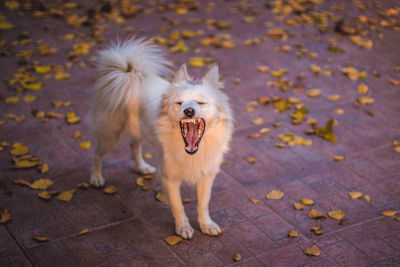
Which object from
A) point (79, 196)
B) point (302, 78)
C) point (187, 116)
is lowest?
point (79, 196)

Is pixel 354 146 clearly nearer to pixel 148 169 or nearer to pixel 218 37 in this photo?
pixel 148 169

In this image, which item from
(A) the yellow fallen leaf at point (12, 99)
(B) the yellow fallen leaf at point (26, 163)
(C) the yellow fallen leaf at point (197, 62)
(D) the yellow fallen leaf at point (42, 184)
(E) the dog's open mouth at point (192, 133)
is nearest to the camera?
(E) the dog's open mouth at point (192, 133)

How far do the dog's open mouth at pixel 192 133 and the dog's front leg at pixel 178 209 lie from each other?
1.55ft

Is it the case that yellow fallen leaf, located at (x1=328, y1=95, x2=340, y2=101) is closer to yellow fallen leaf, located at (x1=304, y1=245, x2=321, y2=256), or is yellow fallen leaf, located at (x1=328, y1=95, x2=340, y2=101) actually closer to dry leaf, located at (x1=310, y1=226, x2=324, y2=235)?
dry leaf, located at (x1=310, y1=226, x2=324, y2=235)

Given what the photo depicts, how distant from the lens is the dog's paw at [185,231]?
4.05m

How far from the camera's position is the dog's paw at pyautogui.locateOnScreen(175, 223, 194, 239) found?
4047mm

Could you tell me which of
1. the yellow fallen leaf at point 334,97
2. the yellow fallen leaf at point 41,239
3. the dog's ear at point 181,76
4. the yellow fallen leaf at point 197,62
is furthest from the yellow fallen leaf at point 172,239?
the yellow fallen leaf at point 197,62

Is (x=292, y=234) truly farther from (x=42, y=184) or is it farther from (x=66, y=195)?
(x=42, y=184)

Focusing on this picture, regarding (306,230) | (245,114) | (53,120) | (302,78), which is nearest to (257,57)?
(302,78)

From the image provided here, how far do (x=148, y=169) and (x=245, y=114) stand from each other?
1661 mm

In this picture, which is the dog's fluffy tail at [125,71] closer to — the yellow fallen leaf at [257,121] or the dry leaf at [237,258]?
the dry leaf at [237,258]

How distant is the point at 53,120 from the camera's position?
5.88m

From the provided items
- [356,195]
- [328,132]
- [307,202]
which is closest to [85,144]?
[307,202]

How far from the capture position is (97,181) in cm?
476
